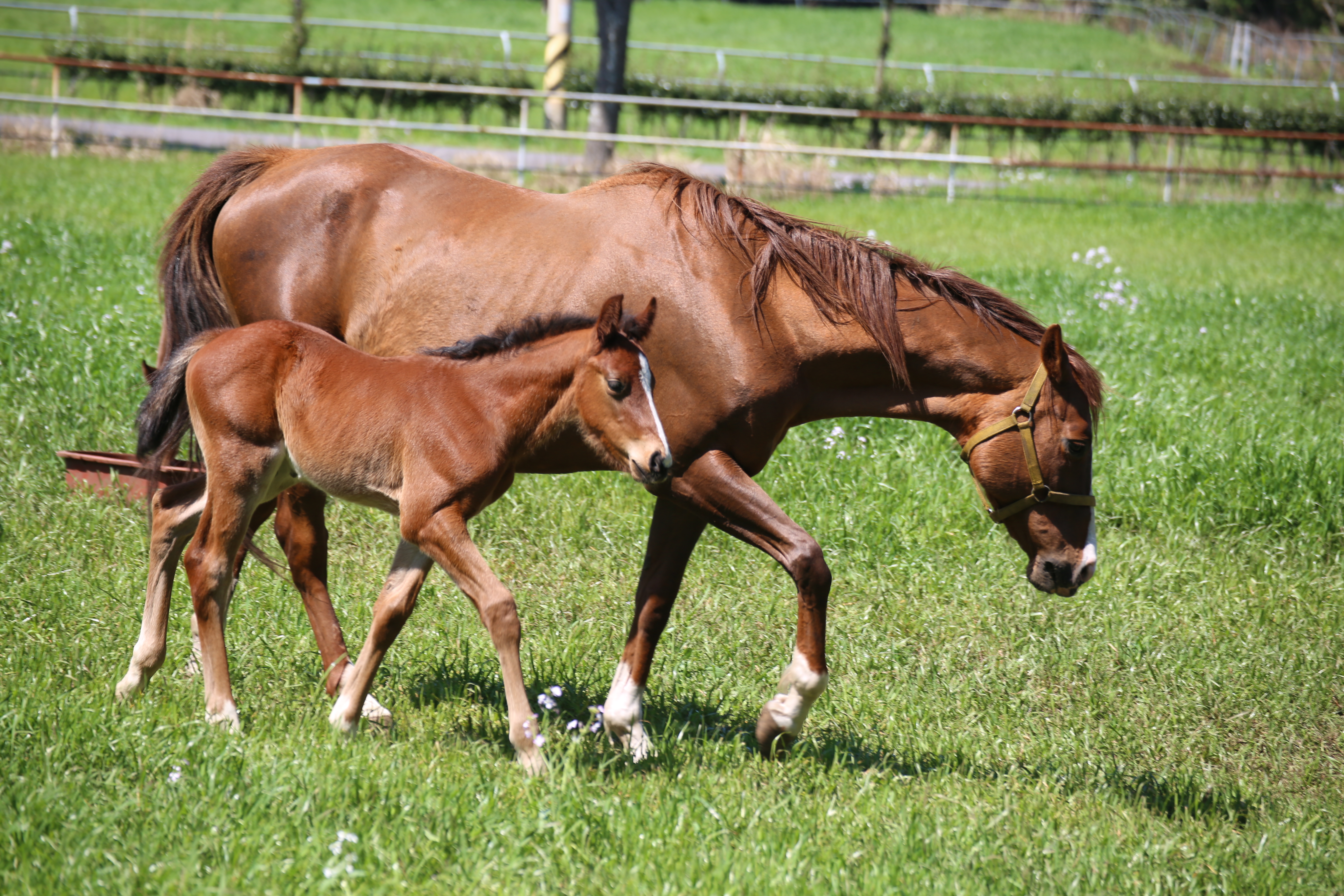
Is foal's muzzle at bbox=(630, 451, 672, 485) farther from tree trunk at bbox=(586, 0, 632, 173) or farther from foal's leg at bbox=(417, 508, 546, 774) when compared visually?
tree trunk at bbox=(586, 0, 632, 173)

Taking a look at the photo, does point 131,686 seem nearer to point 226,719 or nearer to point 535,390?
point 226,719

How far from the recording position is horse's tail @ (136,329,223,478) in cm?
382

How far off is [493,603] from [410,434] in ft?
1.98

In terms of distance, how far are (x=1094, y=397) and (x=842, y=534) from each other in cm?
A: 198

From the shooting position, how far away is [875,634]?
4.92 m

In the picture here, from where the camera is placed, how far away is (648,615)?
398cm

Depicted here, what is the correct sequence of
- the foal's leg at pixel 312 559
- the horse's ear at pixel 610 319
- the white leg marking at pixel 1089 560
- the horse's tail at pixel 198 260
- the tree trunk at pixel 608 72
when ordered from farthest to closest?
the tree trunk at pixel 608 72, the horse's tail at pixel 198 260, the foal's leg at pixel 312 559, the white leg marking at pixel 1089 560, the horse's ear at pixel 610 319

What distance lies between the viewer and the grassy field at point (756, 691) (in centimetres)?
296

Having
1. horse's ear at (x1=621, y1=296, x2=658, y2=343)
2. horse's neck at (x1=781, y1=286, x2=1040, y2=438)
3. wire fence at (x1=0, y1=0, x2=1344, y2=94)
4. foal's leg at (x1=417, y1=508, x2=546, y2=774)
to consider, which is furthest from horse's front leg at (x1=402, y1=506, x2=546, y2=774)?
wire fence at (x1=0, y1=0, x2=1344, y2=94)

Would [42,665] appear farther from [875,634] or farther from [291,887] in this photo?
[875,634]

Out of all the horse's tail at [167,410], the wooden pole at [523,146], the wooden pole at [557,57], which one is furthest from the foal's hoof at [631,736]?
the wooden pole at [557,57]

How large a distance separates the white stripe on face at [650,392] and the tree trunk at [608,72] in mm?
15195

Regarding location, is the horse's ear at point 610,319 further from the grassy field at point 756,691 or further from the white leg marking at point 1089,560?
the white leg marking at point 1089,560

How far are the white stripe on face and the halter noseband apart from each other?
3.97 ft
